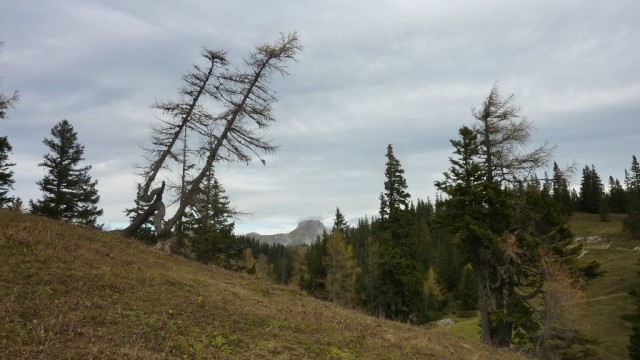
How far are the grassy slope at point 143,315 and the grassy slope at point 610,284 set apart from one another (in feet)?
75.5

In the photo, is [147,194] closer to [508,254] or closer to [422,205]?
[508,254]

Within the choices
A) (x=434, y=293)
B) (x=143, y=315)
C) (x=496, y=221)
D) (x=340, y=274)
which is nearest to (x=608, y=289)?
(x=434, y=293)

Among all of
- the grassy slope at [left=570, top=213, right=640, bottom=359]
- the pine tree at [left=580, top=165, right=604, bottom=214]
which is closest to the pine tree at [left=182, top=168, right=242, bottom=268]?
the grassy slope at [left=570, top=213, right=640, bottom=359]

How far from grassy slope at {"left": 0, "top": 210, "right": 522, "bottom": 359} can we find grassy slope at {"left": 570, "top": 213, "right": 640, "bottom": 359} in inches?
906

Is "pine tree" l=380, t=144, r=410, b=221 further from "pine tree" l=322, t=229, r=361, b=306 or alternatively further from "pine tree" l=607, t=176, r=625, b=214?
"pine tree" l=607, t=176, r=625, b=214

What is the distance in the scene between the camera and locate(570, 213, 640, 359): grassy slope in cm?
4535

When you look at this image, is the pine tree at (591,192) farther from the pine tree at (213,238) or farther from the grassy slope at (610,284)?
the pine tree at (213,238)

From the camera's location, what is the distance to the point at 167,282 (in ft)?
42.0

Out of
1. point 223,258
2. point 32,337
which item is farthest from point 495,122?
point 223,258

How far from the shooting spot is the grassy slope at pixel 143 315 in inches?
298

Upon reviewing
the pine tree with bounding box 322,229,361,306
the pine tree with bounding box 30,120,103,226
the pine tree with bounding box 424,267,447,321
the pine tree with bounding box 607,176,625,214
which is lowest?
the pine tree with bounding box 424,267,447,321

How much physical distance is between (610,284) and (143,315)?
3107 inches

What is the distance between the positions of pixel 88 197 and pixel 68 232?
2225 centimetres

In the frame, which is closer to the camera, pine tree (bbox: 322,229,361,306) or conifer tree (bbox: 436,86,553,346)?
conifer tree (bbox: 436,86,553,346)
